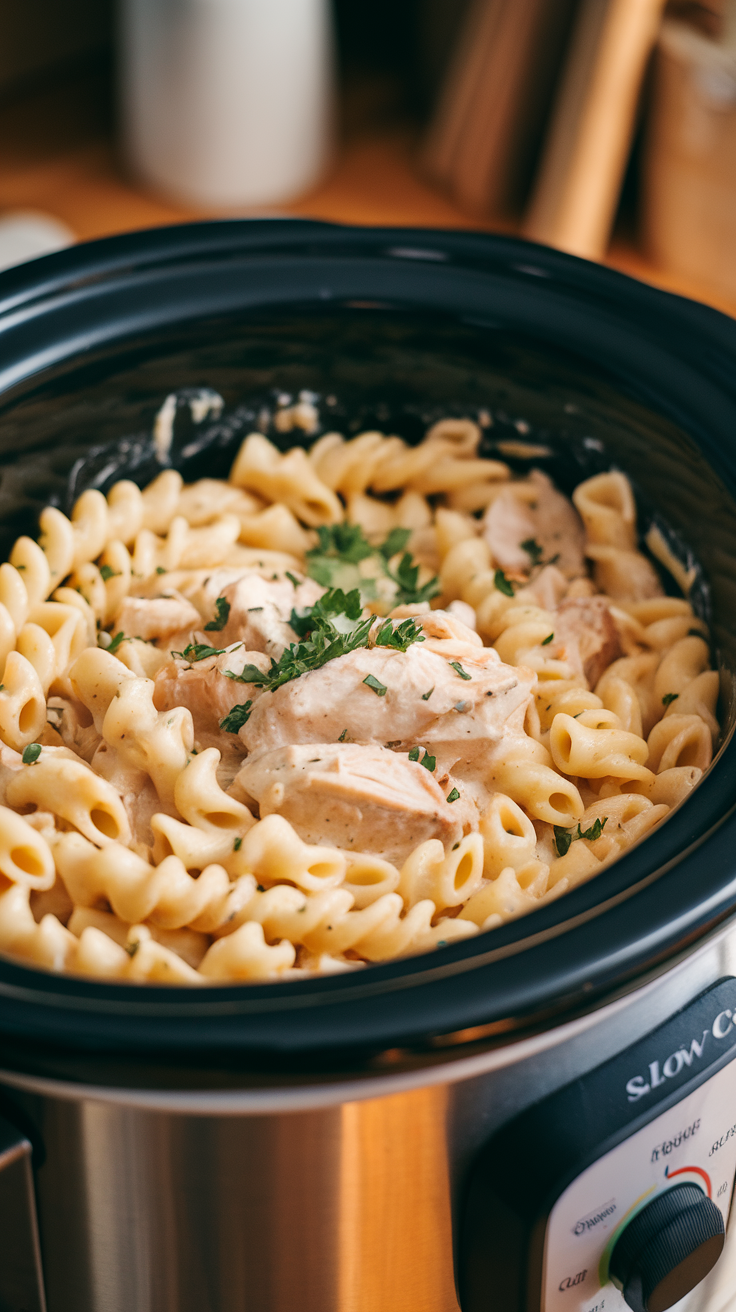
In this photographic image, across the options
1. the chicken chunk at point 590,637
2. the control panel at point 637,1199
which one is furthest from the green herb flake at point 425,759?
the control panel at point 637,1199

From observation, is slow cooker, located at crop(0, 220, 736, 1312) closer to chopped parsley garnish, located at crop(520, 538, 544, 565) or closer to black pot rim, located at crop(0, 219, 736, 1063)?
black pot rim, located at crop(0, 219, 736, 1063)

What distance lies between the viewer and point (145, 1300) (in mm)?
837

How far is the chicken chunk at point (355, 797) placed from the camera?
40.0 inches

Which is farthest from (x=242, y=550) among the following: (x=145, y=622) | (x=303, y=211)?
(x=303, y=211)

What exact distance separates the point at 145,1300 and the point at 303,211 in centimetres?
194

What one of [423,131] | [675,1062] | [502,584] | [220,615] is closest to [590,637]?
[502,584]

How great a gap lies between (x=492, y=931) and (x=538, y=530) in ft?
2.60

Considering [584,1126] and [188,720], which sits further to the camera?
[188,720]

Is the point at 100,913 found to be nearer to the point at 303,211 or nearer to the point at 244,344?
the point at 244,344

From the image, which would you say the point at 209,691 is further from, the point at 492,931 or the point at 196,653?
the point at 492,931

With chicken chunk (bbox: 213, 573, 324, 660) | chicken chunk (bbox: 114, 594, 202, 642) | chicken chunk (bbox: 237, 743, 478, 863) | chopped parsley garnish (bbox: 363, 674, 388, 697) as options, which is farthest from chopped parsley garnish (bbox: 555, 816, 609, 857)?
chicken chunk (bbox: 114, 594, 202, 642)

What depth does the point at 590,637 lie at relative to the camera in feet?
4.23

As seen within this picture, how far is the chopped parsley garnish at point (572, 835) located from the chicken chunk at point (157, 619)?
1.46ft

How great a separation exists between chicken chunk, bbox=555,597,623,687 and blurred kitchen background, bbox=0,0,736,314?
1.00 meters
